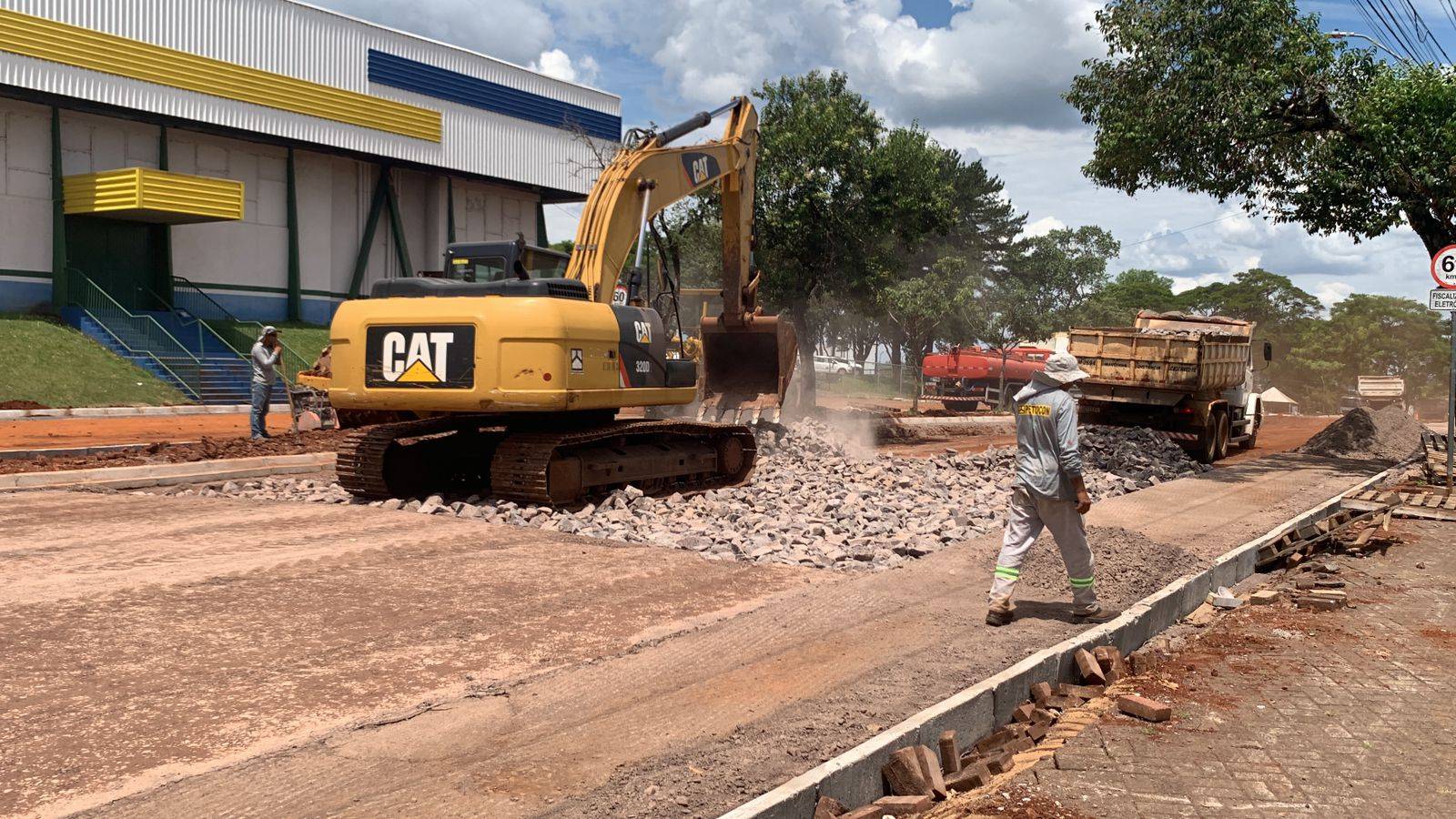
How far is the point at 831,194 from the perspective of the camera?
32.5 metres

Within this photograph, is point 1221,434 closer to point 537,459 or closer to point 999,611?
point 537,459

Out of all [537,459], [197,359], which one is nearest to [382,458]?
[537,459]

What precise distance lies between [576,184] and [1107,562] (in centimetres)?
3580

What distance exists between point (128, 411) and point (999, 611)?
22443 millimetres

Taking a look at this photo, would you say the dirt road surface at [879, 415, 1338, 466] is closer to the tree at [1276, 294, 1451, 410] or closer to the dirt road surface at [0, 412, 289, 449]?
the dirt road surface at [0, 412, 289, 449]

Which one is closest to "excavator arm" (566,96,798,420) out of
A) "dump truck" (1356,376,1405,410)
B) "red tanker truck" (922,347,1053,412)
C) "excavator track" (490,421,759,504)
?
"excavator track" (490,421,759,504)

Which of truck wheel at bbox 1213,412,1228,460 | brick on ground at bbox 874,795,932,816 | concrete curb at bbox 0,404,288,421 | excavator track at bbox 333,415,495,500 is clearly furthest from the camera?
concrete curb at bbox 0,404,288,421

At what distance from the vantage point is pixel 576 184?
42.7 metres

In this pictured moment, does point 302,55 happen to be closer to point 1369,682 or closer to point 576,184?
point 576,184

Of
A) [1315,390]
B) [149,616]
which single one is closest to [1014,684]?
[149,616]

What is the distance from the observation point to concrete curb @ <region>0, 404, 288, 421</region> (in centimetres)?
2258

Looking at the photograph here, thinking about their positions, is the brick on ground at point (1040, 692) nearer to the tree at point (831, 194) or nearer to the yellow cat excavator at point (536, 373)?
the yellow cat excavator at point (536, 373)

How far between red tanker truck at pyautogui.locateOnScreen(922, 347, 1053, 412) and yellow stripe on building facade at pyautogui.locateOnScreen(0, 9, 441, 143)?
18758 mm

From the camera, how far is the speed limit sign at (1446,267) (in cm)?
1583
